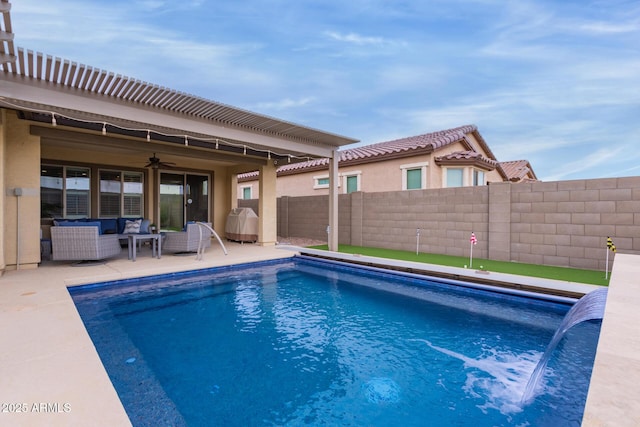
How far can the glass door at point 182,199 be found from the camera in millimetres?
11656

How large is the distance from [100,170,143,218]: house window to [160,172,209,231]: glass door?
0.78 meters

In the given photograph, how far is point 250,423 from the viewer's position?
235 cm

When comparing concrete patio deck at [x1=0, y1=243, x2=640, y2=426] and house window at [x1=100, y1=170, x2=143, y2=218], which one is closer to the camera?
concrete patio deck at [x1=0, y1=243, x2=640, y2=426]

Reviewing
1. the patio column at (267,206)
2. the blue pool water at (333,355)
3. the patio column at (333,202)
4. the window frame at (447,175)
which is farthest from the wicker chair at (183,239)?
the window frame at (447,175)

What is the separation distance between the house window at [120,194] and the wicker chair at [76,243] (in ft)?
13.0

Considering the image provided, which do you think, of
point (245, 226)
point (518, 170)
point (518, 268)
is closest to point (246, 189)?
point (245, 226)

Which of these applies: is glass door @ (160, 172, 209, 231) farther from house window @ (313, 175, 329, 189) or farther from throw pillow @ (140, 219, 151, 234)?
house window @ (313, 175, 329, 189)

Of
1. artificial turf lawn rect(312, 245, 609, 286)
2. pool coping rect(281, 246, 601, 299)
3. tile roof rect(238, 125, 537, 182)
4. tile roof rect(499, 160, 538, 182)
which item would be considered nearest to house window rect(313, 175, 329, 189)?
tile roof rect(238, 125, 537, 182)

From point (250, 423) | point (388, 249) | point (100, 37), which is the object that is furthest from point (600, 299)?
point (100, 37)

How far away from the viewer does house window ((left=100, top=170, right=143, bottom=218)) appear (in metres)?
10.2

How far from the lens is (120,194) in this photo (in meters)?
10.6

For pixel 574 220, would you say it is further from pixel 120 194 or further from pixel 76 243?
pixel 120 194

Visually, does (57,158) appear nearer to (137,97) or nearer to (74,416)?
(137,97)

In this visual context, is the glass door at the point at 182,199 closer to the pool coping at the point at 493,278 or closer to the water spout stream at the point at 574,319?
the pool coping at the point at 493,278
